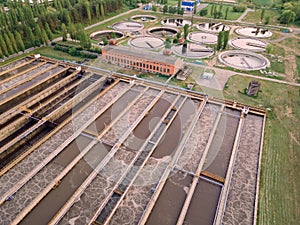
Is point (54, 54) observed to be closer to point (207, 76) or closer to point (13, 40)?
point (13, 40)

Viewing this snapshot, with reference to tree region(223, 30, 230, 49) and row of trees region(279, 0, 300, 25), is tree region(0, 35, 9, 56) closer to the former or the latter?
tree region(223, 30, 230, 49)

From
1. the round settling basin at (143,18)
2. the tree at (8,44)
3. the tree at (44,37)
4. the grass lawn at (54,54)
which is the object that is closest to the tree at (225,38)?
the round settling basin at (143,18)

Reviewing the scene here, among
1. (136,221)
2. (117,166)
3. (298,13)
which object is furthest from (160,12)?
(136,221)

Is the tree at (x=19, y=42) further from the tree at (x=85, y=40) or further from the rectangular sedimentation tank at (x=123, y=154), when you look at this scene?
the rectangular sedimentation tank at (x=123, y=154)

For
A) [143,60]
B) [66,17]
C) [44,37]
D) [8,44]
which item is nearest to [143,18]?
[66,17]

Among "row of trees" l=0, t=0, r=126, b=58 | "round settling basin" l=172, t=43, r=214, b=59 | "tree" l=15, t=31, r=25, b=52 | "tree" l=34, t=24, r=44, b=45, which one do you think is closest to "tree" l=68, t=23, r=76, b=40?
"row of trees" l=0, t=0, r=126, b=58

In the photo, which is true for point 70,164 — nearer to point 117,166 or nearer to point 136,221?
point 117,166
